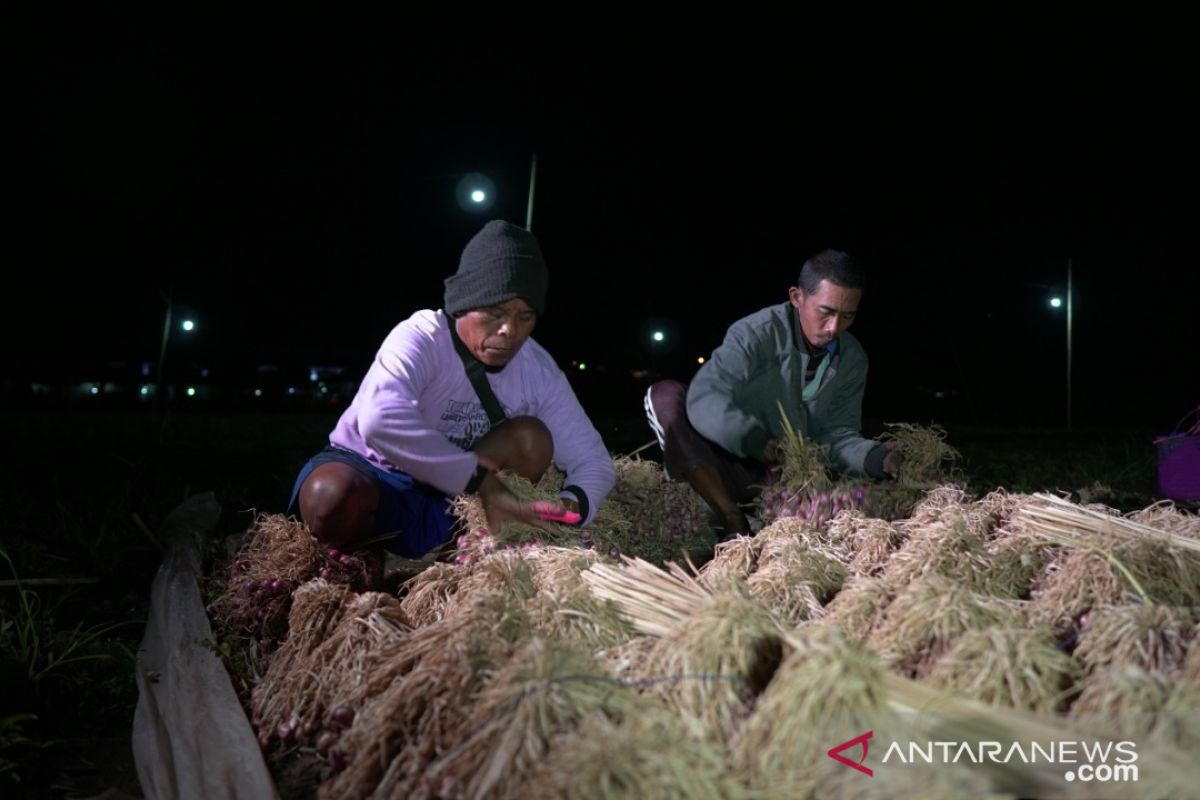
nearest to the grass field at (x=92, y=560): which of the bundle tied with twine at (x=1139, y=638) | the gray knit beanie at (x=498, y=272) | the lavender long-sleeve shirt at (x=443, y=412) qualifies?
the lavender long-sleeve shirt at (x=443, y=412)

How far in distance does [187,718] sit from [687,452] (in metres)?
2.93

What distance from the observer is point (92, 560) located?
4.30m

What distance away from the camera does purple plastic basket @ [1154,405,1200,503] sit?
4.83 meters

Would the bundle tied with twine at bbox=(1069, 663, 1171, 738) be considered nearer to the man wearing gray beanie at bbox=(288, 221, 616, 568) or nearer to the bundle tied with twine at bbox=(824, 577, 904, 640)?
the bundle tied with twine at bbox=(824, 577, 904, 640)

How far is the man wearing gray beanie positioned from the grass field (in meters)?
0.57

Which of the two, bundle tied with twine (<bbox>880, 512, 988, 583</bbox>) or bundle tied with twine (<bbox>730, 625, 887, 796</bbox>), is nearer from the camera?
bundle tied with twine (<bbox>730, 625, 887, 796</bbox>)

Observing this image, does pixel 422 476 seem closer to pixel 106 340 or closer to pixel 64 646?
pixel 64 646

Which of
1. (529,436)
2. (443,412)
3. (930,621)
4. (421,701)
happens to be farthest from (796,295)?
(421,701)

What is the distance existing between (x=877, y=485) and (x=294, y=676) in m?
2.93

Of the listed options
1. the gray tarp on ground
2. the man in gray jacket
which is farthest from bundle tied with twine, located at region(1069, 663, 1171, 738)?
the man in gray jacket

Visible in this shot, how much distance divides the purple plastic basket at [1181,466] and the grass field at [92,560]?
52 centimetres

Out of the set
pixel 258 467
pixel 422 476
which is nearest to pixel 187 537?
pixel 422 476

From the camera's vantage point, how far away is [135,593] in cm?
417

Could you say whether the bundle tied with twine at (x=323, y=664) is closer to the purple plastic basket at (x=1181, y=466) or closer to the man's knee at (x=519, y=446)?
the man's knee at (x=519, y=446)
